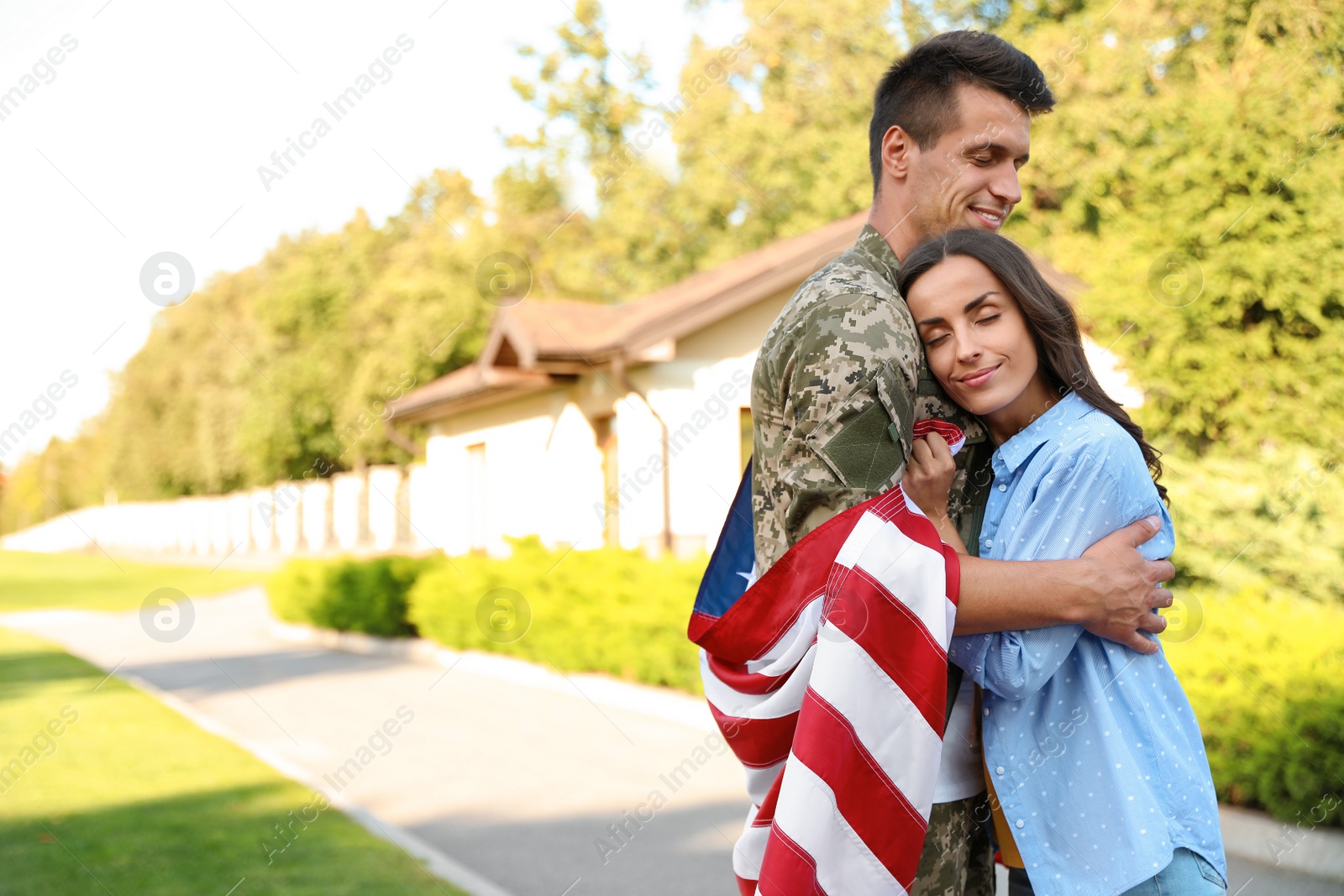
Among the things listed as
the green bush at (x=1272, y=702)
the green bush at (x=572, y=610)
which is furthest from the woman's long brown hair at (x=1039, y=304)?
the green bush at (x=572, y=610)

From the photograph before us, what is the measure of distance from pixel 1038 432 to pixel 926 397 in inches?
9.1

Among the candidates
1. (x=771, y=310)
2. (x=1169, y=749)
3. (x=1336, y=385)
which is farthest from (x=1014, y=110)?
(x=771, y=310)

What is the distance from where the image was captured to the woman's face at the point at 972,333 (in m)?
2.24

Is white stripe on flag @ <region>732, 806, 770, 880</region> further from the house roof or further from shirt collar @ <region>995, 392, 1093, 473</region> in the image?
the house roof

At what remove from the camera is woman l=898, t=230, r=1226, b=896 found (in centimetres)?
212

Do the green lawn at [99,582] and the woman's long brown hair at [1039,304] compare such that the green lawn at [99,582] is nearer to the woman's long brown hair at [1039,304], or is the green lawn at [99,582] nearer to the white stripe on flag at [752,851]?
the white stripe on flag at [752,851]

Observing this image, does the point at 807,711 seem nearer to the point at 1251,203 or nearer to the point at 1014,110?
the point at 1014,110

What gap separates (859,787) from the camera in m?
1.99

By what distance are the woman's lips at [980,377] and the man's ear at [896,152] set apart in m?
0.58

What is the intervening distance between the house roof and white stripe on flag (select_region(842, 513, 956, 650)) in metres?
11.3

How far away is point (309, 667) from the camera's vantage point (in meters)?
15.8

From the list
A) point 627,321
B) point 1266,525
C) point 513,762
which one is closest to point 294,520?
point 627,321

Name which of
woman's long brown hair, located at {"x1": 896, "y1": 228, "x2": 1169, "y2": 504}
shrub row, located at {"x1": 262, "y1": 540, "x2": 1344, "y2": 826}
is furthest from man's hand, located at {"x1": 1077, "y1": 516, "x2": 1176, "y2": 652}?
shrub row, located at {"x1": 262, "y1": 540, "x2": 1344, "y2": 826}

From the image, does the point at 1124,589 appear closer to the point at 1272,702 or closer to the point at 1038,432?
the point at 1038,432
